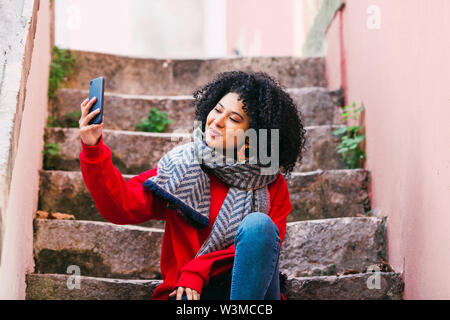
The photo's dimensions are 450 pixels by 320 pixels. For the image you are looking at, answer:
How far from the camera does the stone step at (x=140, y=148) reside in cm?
297

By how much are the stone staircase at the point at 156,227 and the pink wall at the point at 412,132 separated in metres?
0.16

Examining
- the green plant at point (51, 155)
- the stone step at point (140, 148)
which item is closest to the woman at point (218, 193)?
the stone step at point (140, 148)

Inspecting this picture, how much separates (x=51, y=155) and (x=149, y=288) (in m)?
1.01

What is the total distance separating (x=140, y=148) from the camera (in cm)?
309

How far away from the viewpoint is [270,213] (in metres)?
2.07

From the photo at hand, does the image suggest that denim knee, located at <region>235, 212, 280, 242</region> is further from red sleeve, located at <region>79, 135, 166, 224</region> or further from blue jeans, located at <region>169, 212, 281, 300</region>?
red sleeve, located at <region>79, 135, 166, 224</region>

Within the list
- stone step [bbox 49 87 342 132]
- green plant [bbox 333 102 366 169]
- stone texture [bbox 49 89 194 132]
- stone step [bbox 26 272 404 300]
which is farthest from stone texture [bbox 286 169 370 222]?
stone texture [bbox 49 89 194 132]

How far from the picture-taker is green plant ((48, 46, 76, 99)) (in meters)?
3.26

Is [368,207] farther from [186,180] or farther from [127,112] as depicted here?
[127,112]

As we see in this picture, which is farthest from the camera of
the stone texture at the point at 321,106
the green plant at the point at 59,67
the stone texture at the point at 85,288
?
the stone texture at the point at 321,106

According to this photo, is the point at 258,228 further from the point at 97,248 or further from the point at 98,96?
the point at 97,248

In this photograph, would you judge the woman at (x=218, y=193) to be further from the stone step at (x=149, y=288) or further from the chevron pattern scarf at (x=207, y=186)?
the stone step at (x=149, y=288)

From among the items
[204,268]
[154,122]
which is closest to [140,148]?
[154,122]

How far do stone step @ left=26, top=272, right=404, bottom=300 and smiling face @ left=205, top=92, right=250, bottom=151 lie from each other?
653 millimetres
